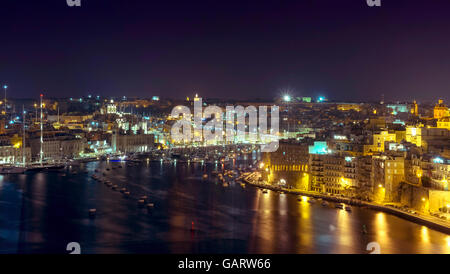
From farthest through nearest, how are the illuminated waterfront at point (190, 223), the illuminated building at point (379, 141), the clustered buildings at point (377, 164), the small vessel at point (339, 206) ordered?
the illuminated building at point (379, 141)
the small vessel at point (339, 206)
the clustered buildings at point (377, 164)
the illuminated waterfront at point (190, 223)

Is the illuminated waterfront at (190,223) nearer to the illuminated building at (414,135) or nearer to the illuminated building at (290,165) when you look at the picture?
the illuminated building at (290,165)

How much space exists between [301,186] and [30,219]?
5.25 metres

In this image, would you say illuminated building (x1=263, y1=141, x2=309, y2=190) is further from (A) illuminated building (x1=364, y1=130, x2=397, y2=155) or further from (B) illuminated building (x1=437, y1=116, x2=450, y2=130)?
(B) illuminated building (x1=437, y1=116, x2=450, y2=130)

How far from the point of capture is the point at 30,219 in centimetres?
806

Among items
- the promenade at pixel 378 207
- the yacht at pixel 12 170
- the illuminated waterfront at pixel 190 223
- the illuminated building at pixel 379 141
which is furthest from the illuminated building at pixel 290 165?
the yacht at pixel 12 170

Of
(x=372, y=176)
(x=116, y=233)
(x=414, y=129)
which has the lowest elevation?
(x=116, y=233)

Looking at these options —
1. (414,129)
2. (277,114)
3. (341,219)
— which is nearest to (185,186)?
(341,219)

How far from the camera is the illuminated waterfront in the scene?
6.55 m

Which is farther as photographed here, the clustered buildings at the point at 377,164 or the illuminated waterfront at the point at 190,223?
the clustered buildings at the point at 377,164

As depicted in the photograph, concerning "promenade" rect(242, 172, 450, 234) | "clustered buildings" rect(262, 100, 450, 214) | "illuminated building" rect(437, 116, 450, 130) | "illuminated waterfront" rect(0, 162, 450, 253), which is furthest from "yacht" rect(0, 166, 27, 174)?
"illuminated building" rect(437, 116, 450, 130)

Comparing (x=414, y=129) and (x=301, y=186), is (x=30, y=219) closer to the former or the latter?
(x=301, y=186)

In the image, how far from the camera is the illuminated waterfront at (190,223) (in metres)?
6.55

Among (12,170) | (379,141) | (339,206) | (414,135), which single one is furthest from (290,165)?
(12,170)

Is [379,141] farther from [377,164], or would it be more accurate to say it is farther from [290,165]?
[290,165]
